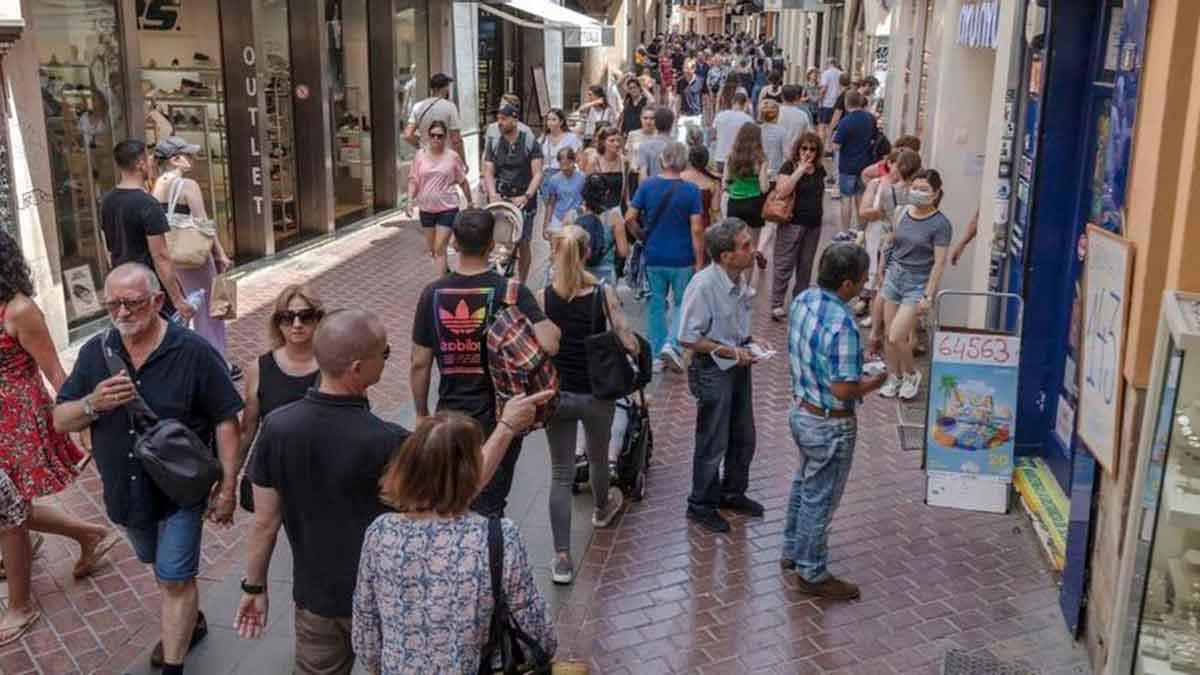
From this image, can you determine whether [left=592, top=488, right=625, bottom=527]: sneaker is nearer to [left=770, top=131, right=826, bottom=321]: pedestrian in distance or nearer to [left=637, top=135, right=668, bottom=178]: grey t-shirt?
[left=770, top=131, right=826, bottom=321]: pedestrian in distance

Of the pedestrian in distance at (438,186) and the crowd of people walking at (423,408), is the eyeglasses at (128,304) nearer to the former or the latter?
the crowd of people walking at (423,408)

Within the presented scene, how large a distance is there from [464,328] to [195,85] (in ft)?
30.0

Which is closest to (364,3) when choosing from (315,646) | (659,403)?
(659,403)

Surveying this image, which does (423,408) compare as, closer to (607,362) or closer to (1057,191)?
(607,362)

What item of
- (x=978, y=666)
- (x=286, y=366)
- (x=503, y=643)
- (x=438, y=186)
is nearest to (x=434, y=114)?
(x=438, y=186)

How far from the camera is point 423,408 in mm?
5371

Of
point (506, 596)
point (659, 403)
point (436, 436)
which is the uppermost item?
point (436, 436)

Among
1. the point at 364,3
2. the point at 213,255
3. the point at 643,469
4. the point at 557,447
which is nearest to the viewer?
the point at 557,447

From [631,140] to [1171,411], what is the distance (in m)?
9.31

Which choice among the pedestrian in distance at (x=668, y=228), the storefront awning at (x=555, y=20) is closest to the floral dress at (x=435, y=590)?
the pedestrian in distance at (x=668, y=228)

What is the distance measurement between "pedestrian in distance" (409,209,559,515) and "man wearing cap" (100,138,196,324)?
2997 mm

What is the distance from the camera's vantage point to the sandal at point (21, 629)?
5418 millimetres

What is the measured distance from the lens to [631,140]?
12484 mm

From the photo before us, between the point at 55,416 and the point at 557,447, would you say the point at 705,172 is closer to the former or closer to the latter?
the point at 557,447
